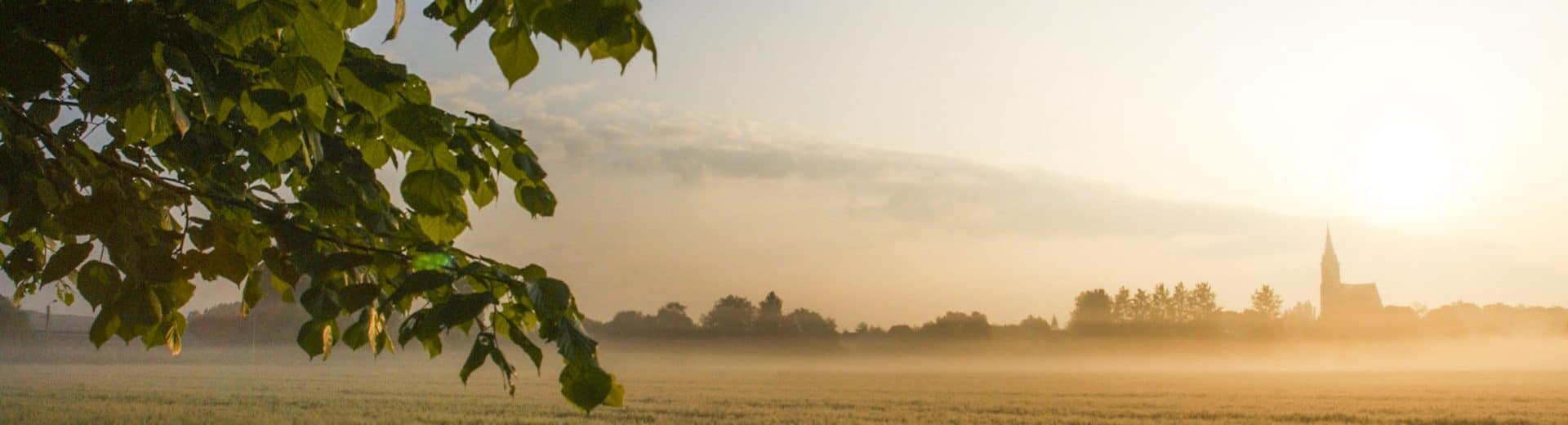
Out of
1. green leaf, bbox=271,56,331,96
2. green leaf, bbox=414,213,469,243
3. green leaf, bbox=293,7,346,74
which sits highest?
green leaf, bbox=293,7,346,74

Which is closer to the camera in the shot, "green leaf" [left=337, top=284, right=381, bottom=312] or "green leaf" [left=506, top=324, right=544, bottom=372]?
"green leaf" [left=506, top=324, right=544, bottom=372]

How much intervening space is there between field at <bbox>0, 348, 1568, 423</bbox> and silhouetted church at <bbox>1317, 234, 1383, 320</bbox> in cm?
8362

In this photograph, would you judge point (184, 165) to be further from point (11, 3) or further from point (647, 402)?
point (647, 402)

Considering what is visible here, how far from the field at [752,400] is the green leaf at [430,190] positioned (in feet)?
65.3

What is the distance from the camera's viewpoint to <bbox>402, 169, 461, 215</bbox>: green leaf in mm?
2846

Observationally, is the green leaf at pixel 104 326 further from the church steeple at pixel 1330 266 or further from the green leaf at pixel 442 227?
the church steeple at pixel 1330 266

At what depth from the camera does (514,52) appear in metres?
2.21

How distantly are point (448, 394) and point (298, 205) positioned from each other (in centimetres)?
2980

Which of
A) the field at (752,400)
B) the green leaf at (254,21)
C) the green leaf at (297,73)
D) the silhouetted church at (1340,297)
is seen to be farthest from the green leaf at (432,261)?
the silhouetted church at (1340,297)

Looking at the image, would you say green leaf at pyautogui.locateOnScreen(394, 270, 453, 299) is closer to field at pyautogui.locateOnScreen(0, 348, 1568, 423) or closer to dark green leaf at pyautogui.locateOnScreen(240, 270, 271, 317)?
dark green leaf at pyautogui.locateOnScreen(240, 270, 271, 317)

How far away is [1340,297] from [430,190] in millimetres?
171565

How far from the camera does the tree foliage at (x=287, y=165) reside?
257 cm

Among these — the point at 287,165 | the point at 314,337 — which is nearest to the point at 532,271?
the point at 314,337

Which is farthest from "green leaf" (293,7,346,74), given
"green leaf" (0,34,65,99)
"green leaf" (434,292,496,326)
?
"green leaf" (0,34,65,99)
